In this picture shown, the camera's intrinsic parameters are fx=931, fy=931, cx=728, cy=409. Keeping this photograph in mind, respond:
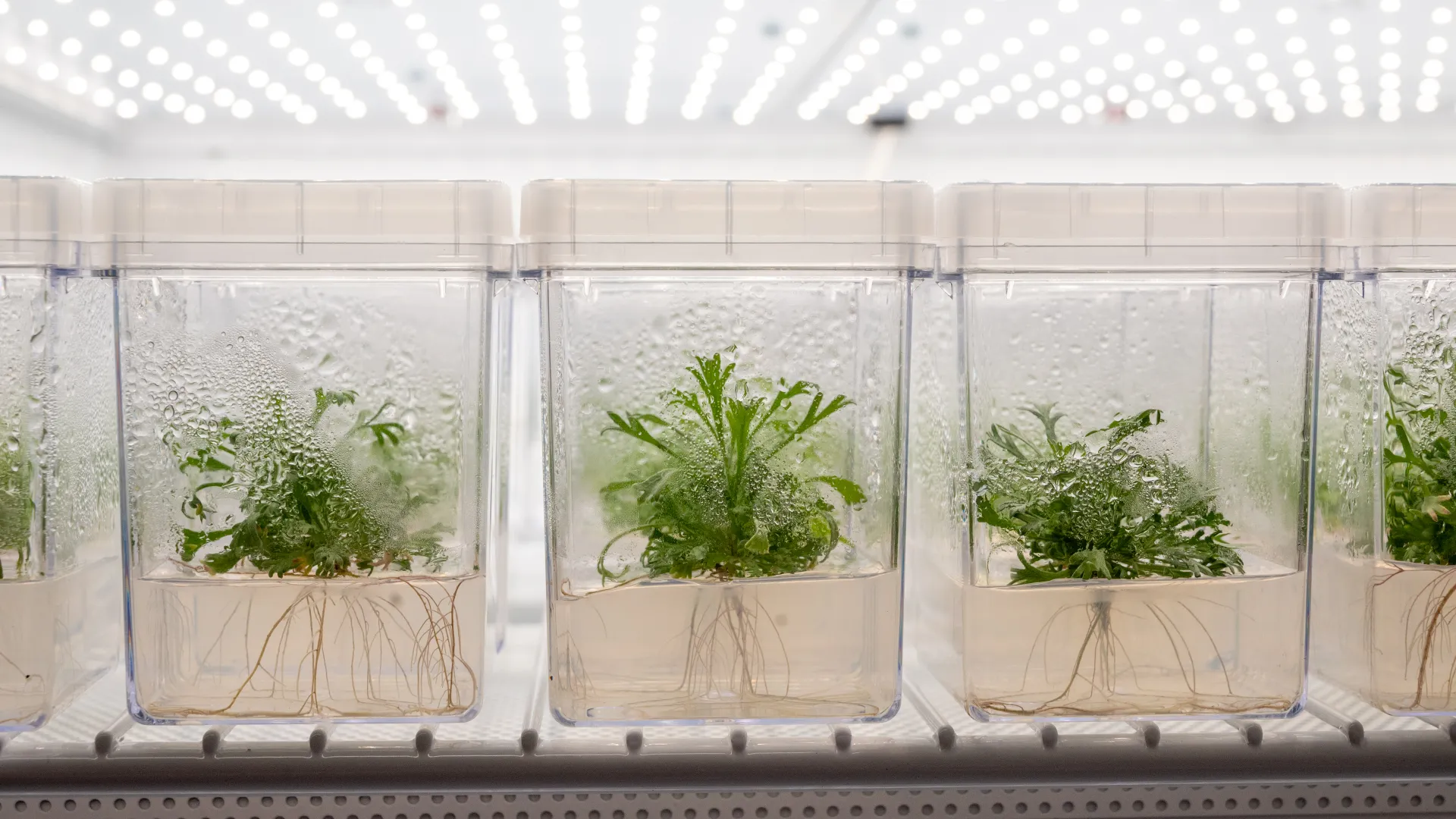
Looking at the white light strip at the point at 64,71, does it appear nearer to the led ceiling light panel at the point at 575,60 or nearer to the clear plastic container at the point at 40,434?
the clear plastic container at the point at 40,434

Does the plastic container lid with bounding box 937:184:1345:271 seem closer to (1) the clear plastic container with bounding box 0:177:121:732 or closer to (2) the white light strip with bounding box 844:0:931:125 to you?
(2) the white light strip with bounding box 844:0:931:125

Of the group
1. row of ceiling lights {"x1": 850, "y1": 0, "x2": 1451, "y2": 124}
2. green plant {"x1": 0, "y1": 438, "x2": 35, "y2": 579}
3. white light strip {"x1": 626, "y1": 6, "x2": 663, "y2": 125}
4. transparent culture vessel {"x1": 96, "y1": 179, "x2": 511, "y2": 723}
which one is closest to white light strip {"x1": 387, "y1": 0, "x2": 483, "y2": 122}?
white light strip {"x1": 626, "y1": 6, "x2": 663, "y2": 125}

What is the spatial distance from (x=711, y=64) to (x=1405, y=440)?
0.67m

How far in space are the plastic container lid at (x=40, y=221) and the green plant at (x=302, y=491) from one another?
158mm

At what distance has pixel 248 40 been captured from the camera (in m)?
0.85

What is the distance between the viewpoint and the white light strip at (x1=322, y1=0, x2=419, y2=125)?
83 centimetres

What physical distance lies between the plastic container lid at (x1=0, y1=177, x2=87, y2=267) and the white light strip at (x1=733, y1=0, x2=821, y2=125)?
1.90 feet

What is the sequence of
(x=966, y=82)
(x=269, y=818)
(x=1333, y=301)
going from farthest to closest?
(x=966, y=82)
(x=1333, y=301)
(x=269, y=818)

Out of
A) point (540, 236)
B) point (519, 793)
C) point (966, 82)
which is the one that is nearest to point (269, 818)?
point (519, 793)

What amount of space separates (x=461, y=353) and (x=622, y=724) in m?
0.31

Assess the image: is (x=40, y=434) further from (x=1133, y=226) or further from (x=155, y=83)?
(x=1133, y=226)

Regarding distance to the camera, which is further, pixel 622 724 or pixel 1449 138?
pixel 1449 138

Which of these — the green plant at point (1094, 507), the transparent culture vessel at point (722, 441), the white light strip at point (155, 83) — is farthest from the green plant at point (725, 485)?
the white light strip at point (155, 83)

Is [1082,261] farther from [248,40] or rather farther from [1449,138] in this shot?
[248,40]
